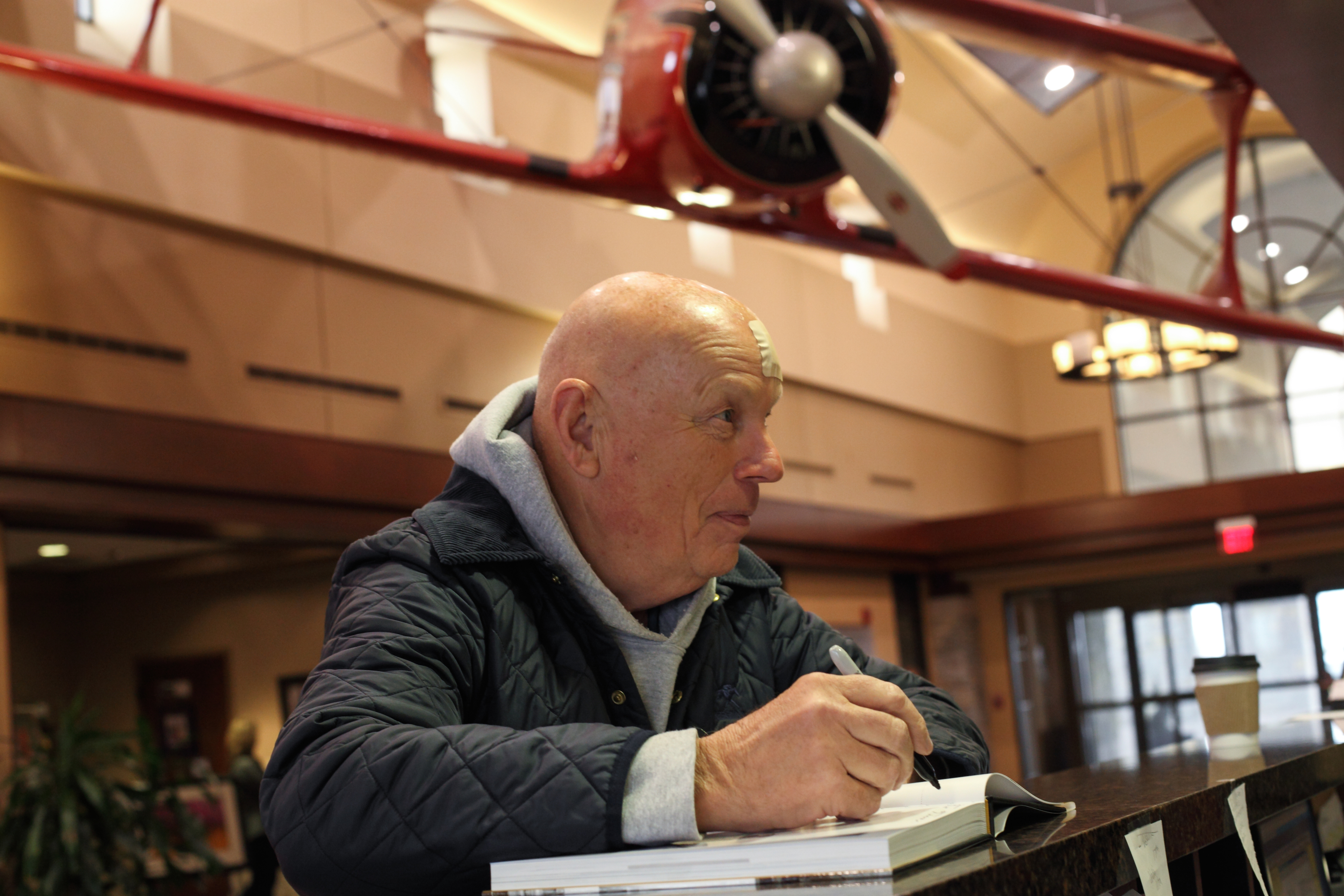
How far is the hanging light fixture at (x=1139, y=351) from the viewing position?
24.0 feet

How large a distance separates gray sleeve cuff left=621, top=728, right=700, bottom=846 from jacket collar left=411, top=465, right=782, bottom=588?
334 mm

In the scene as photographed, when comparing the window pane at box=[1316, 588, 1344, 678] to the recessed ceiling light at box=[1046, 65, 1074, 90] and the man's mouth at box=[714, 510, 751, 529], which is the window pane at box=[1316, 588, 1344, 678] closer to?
the recessed ceiling light at box=[1046, 65, 1074, 90]

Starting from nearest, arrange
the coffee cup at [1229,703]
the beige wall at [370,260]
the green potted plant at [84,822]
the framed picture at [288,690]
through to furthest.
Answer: the coffee cup at [1229,703] < the green potted plant at [84,822] < the beige wall at [370,260] < the framed picture at [288,690]

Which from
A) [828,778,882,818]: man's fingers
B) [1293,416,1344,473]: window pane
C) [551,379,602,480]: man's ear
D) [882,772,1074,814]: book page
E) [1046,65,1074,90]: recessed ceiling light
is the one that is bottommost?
[882,772,1074,814]: book page

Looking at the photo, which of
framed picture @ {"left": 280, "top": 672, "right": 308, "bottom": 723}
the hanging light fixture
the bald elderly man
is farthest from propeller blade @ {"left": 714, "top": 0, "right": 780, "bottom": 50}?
framed picture @ {"left": 280, "top": 672, "right": 308, "bottom": 723}

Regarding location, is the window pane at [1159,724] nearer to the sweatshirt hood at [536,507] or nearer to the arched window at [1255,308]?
the arched window at [1255,308]

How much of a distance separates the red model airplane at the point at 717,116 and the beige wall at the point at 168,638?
4287mm

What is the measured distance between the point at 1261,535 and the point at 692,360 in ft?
26.4

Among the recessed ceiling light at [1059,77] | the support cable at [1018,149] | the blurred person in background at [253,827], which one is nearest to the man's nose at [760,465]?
the blurred person in background at [253,827]

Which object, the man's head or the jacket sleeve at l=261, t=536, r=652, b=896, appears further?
the man's head

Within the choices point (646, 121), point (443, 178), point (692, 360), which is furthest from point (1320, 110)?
point (443, 178)

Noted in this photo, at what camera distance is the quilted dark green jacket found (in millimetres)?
847

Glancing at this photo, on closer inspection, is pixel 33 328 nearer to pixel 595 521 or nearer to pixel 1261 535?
pixel 595 521

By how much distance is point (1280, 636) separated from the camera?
8.49 m
